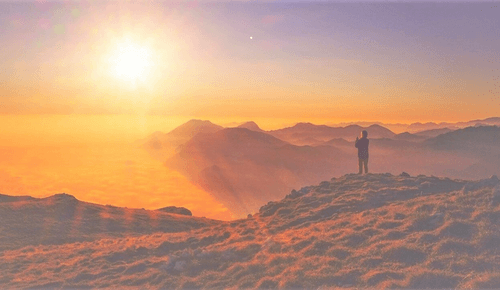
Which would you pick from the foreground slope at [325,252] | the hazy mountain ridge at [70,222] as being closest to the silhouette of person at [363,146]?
the foreground slope at [325,252]

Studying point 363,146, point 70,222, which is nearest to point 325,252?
point 363,146

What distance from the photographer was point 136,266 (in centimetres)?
1355

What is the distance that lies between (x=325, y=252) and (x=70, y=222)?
60.1ft

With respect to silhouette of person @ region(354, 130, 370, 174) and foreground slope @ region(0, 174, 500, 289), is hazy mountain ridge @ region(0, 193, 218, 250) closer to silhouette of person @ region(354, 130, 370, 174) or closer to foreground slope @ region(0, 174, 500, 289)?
foreground slope @ region(0, 174, 500, 289)

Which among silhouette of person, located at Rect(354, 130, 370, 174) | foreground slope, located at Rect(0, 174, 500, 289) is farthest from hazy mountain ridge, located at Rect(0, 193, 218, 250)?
silhouette of person, located at Rect(354, 130, 370, 174)

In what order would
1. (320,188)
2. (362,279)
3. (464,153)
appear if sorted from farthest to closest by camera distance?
(464,153), (320,188), (362,279)

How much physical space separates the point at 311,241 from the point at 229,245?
9.93 ft

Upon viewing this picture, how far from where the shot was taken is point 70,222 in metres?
24.6

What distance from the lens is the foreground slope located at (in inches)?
416

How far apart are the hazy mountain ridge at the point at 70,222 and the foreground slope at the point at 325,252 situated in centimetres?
320

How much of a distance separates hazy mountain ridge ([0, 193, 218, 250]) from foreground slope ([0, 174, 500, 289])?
320 cm

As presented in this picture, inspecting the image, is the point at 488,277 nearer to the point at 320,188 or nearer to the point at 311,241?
the point at 311,241

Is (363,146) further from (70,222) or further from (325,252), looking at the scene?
(70,222)

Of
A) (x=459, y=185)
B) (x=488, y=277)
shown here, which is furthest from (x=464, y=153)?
(x=488, y=277)
